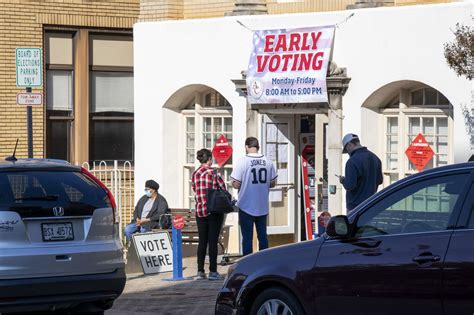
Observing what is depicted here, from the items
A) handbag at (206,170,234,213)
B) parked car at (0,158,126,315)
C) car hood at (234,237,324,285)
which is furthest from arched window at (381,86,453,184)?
car hood at (234,237,324,285)

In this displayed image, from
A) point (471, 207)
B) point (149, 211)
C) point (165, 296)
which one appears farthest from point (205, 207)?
point (471, 207)

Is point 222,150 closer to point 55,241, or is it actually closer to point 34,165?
point 34,165

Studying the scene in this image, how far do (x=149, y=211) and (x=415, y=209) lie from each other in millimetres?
9437

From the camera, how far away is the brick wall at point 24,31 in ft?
68.9

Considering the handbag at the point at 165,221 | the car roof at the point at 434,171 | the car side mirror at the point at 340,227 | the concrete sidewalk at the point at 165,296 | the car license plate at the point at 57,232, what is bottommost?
the concrete sidewalk at the point at 165,296

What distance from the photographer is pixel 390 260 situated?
8.18 m

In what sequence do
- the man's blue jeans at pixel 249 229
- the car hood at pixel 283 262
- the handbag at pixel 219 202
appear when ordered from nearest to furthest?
the car hood at pixel 283 262
the handbag at pixel 219 202
the man's blue jeans at pixel 249 229

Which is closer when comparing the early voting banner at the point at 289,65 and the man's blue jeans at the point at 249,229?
the man's blue jeans at the point at 249,229

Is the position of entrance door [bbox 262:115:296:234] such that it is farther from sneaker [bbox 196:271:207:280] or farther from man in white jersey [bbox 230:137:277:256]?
man in white jersey [bbox 230:137:277:256]

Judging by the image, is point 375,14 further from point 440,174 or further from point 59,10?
point 440,174

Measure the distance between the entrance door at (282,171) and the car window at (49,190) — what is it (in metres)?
7.36

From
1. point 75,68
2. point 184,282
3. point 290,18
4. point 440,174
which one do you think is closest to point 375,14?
point 290,18

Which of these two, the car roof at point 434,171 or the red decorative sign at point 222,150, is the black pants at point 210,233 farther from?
the car roof at point 434,171

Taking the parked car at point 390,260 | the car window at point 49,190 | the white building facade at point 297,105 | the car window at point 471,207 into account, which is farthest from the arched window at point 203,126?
the car window at point 471,207
